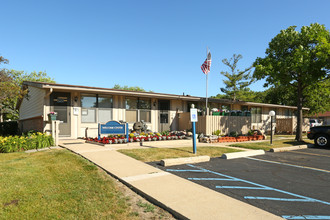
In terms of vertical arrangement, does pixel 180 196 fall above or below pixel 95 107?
below

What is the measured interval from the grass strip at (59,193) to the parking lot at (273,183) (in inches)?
84.8

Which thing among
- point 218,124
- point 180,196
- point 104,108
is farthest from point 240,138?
point 180,196

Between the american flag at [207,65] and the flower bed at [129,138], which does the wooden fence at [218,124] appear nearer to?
the flower bed at [129,138]

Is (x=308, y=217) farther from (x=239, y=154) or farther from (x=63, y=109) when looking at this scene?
(x=63, y=109)

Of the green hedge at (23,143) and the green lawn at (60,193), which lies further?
the green hedge at (23,143)

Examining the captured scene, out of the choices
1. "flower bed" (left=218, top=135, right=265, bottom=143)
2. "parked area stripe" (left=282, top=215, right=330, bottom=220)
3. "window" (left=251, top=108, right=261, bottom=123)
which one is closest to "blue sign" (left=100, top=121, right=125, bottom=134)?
"flower bed" (left=218, top=135, right=265, bottom=143)

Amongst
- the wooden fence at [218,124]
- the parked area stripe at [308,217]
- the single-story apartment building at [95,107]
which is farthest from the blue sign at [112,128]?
the parked area stripe at [308,217]

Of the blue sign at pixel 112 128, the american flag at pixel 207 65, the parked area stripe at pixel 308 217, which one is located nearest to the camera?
the parked area stripe at pixel 308 217

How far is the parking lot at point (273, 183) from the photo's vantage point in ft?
11.9

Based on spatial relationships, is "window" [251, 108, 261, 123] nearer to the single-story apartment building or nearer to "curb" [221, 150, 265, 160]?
the single-story apartment building

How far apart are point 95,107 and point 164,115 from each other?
5317 mm

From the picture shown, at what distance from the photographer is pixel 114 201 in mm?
3795

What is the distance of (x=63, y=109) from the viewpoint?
12484 mm

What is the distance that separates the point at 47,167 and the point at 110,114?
313 inches
